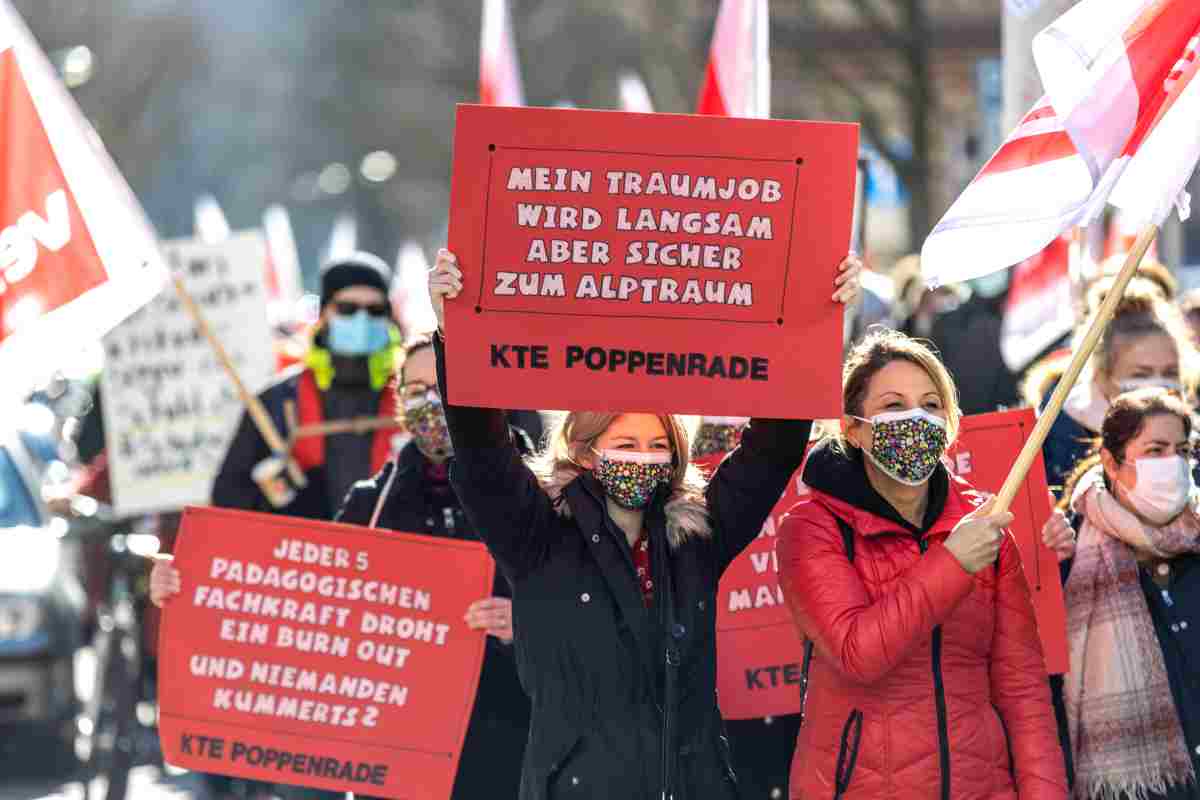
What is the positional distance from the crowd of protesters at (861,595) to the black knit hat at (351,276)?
3.52m

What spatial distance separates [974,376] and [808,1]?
1972 cm

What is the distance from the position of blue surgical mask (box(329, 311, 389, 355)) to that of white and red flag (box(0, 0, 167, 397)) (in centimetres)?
Answer: 176

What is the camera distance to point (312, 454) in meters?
8.91

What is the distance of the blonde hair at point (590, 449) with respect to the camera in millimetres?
5766

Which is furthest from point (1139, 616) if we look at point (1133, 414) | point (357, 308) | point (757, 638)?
point (357, 308)

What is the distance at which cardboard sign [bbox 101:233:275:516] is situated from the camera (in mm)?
12484

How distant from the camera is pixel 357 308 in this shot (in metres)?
9.32

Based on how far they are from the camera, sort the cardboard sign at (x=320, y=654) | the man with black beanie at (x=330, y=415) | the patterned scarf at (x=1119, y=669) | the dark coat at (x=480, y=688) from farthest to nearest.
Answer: the man with black beanie at (x=330, y=415), the cardboard sign at (x=320, y=654), the dark coat at (x=480, y=688), the patterned scarf at (x=1119, y=669)

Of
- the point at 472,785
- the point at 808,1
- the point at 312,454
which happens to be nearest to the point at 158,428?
the point at 312,454

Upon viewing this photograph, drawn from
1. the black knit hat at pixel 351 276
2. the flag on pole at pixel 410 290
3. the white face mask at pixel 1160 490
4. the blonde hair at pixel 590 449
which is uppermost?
the flag on pole at pixel 410 290

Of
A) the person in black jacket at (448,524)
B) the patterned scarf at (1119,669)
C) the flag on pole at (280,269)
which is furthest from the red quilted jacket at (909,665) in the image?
the flag on pole at (280,269)

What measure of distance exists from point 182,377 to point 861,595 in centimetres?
781

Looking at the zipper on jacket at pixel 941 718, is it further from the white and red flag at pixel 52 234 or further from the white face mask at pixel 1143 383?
the white and red flag at pixel 52 234

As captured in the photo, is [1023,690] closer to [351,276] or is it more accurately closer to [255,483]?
[255,483]
